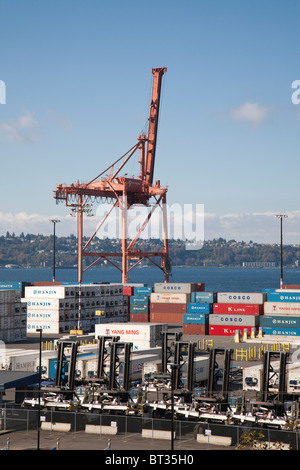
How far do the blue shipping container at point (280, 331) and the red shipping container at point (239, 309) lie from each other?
4.95 meters

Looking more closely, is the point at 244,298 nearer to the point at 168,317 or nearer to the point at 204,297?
the point at 204,297

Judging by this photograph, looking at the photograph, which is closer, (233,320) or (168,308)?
(233,320)

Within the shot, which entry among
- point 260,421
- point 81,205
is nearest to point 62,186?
point 81,205

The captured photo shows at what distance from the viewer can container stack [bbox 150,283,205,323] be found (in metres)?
84.1

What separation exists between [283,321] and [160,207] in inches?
1918

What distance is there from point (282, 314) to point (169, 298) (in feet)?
56.7

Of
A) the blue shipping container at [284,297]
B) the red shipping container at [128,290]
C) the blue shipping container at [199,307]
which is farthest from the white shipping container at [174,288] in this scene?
the blue shipping container at [284,297]

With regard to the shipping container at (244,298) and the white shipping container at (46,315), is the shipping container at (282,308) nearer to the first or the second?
the shipping container at (244,298)

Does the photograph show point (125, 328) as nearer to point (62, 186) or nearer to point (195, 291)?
point (195, 291)

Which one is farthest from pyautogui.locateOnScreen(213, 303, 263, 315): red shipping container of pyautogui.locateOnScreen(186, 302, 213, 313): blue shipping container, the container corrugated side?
the container corrugated side

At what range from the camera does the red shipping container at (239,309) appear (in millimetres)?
73500

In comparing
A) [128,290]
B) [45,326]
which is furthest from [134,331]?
[128,290]

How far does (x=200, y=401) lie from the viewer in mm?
35500

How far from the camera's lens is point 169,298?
84.8m
